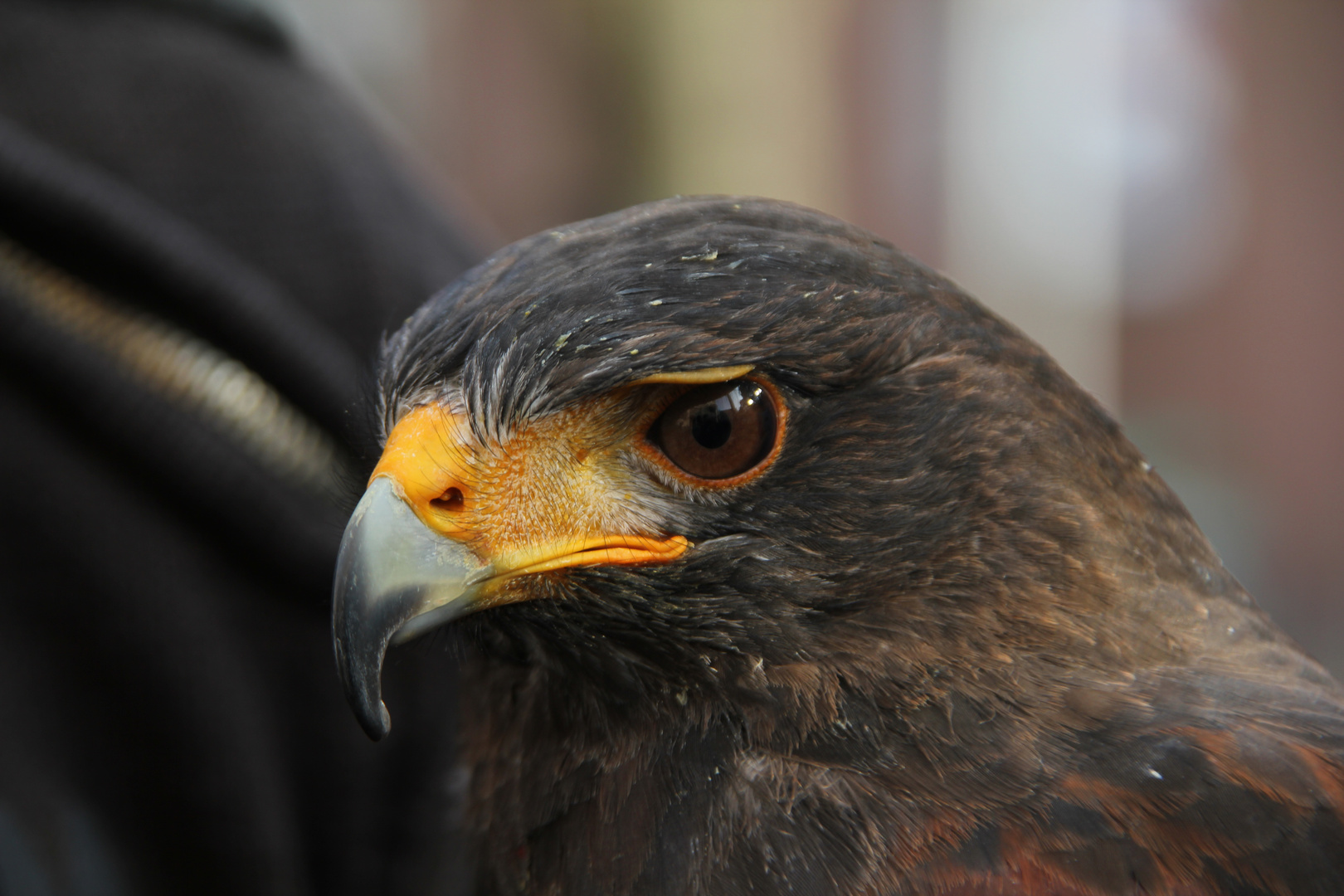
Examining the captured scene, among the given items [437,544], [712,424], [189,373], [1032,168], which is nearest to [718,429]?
[712,424]

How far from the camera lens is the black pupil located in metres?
1.22

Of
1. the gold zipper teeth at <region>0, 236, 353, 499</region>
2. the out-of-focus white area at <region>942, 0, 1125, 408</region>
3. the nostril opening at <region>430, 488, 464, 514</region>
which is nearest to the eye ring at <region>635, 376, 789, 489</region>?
the nostril opening at <region>430, 488, 464, 514</region>

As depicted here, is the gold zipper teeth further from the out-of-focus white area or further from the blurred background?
the out-of-focus white area

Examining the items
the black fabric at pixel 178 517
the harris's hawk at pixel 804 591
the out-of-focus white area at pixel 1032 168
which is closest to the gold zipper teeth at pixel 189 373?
the black fabric at pixel 178 517

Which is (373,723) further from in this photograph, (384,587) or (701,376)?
(701,376)

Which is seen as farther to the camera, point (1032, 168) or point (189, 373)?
point (1032, 168)

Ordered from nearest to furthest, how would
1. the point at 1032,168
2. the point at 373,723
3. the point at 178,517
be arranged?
the point at 373,723, the point at 178,517, the point at 1032,168

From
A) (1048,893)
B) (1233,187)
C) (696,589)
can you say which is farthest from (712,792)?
(1233,187)

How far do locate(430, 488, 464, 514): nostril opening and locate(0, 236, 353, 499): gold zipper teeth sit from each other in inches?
15.0

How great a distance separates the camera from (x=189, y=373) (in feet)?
5.24

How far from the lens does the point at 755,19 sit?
7.86 m

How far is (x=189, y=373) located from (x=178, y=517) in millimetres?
212

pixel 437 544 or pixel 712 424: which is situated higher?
pixel 712 424

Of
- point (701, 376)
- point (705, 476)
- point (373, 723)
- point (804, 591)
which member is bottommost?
point (373, 723)
